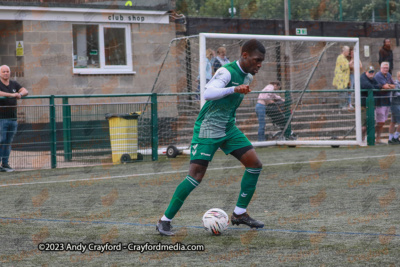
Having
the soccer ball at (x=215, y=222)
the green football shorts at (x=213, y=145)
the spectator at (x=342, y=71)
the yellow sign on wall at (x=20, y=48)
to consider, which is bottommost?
the soccer ball at (x=215, y=222)

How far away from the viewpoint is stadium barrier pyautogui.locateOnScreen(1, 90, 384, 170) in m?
14.4

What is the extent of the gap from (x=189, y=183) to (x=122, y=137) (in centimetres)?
894

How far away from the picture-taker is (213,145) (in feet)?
22.0

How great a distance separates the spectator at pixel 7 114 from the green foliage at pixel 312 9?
1141 centimetres

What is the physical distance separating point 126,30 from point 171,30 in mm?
1448

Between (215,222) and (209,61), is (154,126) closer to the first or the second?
(209,61)

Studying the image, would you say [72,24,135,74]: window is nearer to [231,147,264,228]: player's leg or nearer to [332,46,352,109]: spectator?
[332,46,352,109]: spectator

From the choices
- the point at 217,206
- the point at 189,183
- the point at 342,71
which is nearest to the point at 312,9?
the point at 342,71

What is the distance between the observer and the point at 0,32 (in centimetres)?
1931

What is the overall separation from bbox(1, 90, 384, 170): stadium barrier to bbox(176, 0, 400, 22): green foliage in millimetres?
7456

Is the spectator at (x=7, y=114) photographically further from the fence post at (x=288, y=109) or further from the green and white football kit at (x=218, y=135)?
the green and white football kit at (x=218, y=135)

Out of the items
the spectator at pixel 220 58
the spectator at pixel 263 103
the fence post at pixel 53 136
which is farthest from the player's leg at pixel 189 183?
the spectator at pixel 263 103

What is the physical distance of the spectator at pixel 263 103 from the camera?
18.6 m

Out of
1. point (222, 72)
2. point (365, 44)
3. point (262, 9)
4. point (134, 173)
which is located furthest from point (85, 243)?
point (365, 44)
